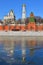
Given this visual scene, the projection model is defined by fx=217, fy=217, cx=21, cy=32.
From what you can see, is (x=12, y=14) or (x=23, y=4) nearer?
(x=23, y=4)

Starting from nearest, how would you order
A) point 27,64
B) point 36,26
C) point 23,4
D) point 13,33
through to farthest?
point 27,64, point 13,33, point 36,26, point 23,4

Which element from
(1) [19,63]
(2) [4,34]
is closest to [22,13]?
(2) [4,34]

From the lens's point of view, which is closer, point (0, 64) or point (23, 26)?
point (0, 64)

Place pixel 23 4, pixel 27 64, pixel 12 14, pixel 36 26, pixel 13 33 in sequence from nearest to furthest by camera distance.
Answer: pixel 27 64 < pixel 13 33 < pixel 36 26 < pixel 23 4 < pixel 12 14

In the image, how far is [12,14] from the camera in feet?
356

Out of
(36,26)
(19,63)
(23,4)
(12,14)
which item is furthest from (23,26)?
(19,63)

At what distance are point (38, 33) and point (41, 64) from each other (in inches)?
1678

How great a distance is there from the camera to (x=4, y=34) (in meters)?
51.0

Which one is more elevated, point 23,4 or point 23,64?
point 23,4

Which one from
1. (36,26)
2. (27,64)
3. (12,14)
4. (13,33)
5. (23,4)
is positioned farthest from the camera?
(12,14)

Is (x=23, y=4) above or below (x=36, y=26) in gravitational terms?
above

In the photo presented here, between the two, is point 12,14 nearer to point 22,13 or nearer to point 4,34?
point 22,13

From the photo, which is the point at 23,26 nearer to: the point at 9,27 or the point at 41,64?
the point at 9,27

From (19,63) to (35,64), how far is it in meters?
0.64
